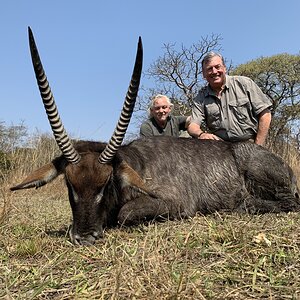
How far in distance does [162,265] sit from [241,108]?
4.03 meters

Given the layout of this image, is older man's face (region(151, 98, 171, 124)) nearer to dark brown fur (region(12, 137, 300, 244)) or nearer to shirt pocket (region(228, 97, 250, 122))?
shirt pocket (region(228, 97, 250, 122))

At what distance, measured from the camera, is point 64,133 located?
3846 mm

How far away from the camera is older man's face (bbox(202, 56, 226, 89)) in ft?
20.0

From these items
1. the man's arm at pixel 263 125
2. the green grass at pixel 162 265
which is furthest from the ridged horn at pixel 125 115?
the man's arm at pixel 263 125

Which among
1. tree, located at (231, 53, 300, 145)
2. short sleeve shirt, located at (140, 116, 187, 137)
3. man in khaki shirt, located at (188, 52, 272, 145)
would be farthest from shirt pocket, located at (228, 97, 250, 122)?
tree, located at (231, 53, 300, 145)

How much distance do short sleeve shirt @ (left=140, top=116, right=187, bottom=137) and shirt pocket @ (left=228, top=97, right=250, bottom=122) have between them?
4.83 feet

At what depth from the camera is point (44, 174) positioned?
13.0 feet

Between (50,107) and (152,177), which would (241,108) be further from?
(50,107)

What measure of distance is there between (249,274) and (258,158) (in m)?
3.08

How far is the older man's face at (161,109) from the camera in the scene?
7.08m

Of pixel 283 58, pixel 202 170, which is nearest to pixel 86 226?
pixel 202 170

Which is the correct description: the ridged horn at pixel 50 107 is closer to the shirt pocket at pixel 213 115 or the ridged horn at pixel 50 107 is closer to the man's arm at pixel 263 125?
the shirt pocket at pixel 213 115

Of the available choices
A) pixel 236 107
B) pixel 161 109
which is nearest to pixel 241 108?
pixel 236 107

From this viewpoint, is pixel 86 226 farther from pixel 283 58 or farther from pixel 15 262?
pixel 283 58
